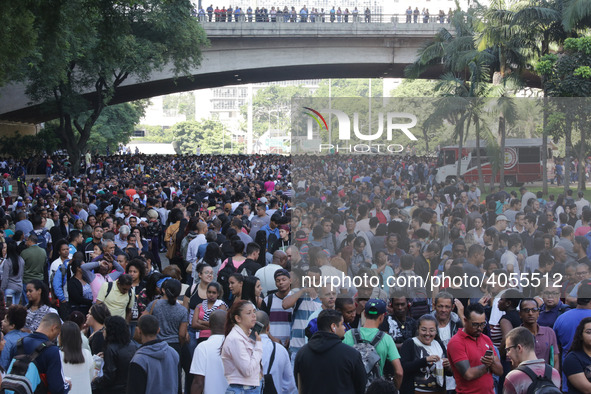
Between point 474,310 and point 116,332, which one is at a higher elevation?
point 474,310

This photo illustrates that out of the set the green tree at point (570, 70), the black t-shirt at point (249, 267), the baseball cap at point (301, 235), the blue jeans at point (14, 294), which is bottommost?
the blue jeans at point (14, 294)

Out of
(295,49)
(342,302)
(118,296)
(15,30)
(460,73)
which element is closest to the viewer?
(342,302)

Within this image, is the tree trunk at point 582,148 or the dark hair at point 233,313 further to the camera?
the tree trunk at point 582,148

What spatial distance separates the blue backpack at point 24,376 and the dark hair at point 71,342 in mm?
140

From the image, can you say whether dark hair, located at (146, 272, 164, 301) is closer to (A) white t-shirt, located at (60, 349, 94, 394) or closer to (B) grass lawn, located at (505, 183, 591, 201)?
(A) white t-shirt, located at (60, 349, 94, 394)

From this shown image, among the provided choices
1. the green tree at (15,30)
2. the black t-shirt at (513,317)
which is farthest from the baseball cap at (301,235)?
the green tree at (15,30)

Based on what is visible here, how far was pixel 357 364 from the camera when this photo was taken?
5.93 metres

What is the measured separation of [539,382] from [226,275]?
4.78m

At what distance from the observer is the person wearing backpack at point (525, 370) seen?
5.54m

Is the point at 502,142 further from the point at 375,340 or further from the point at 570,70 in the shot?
the point at 570,70

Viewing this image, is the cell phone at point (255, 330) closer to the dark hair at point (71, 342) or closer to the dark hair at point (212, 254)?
the dark hair at point (71, 342)

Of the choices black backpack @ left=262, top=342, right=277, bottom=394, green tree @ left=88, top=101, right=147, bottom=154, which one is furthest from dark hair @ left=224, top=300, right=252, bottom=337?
green tree @ left=88, top=101, right=147, bottom=154

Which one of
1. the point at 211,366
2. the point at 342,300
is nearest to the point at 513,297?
the point at 342,300

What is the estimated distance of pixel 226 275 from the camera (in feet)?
31.3
